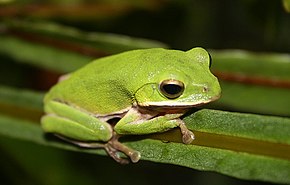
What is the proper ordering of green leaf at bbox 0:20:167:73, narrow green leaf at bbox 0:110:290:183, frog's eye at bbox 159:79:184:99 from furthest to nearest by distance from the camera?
green leaf at bbox 0:20:167:73 → frog's eye at bbox 159:79:184:99 → narrow green leaf at bbox 0:110:290:183

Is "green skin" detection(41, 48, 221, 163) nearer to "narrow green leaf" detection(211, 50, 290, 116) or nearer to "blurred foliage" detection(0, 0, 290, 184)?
"blurred foliage" detection(0, 0, 290, 184)

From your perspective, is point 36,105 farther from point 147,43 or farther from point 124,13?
point 124,13

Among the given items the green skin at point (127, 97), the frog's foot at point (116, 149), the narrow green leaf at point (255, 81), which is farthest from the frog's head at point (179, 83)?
the narrow green leaf at point (255, 81)

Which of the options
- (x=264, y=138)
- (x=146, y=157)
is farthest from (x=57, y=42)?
(x=264, y=138)

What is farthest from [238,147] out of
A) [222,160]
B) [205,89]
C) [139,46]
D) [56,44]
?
[56,44]

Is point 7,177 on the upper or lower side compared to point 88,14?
lower

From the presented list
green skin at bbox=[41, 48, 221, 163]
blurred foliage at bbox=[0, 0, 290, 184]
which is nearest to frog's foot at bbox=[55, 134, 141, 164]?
green skin at bbox=[41, 48, 221, 163]

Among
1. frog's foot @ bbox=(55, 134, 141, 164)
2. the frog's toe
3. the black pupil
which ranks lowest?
the frog's toe

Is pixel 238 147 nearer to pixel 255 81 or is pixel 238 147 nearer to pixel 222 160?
pixel 222 160
